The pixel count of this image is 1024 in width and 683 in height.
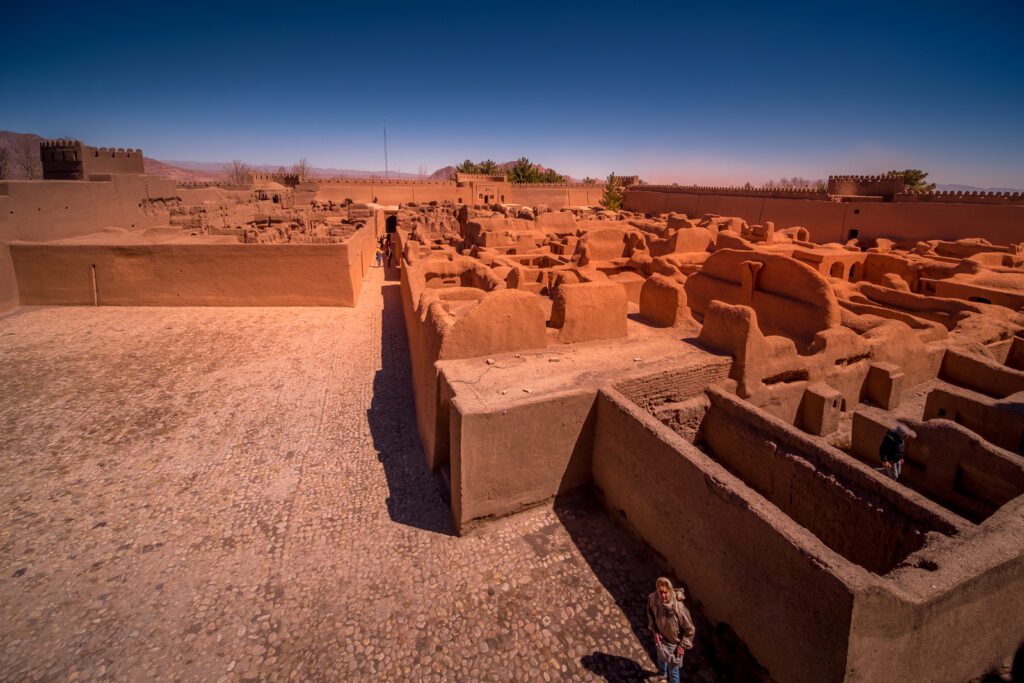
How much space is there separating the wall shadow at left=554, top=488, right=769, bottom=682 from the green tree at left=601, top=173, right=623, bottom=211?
40.3 m

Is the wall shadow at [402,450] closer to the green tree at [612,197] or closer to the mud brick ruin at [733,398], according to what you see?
the mud brick ruin at [733,398]

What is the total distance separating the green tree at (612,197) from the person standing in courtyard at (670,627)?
4217 centimetres

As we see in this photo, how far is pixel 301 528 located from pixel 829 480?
5772 mm

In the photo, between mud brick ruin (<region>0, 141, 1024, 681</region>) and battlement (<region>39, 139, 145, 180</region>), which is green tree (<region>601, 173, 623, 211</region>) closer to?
mud brick ruin (<region>0, 141, 1024, 681</region>)

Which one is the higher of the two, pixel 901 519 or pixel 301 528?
pixel 901 519

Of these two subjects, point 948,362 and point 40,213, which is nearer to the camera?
point 948,362

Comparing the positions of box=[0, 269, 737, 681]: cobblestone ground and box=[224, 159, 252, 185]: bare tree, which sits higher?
box=[224, 159, 252, 185]: bare tree

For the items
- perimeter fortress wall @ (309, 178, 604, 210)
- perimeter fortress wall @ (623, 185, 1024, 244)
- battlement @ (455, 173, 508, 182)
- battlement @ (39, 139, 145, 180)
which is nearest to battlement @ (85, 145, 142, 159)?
battlement @ (39, 139, 145, 180)

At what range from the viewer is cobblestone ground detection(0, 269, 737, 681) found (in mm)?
4398

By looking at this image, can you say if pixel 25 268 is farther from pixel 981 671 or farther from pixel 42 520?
pixel 981 671


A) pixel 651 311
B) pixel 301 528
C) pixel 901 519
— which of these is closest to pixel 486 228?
pixel 651 311

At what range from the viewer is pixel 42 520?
231 inches

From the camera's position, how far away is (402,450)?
7.55 m

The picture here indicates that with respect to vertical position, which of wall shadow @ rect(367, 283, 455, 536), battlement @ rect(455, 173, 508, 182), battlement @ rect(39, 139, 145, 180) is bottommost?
wall shadow @ rect(367, 283, 455, 536)
